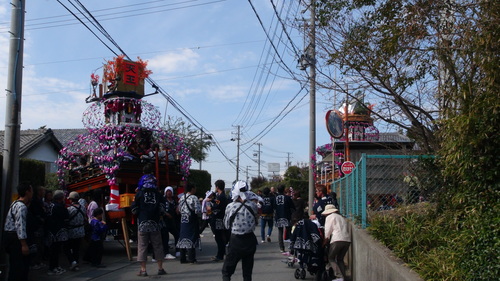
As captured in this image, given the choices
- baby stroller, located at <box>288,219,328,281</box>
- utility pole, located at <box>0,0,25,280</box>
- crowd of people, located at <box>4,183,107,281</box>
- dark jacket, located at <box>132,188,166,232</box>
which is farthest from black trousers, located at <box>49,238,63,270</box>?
baby stroller, located at <box>288,219,328,281</box>

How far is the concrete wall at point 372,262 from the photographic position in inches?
236

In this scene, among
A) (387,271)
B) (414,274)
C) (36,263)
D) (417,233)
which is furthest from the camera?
(36,263)

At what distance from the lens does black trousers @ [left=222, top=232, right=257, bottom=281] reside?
24.1 ft

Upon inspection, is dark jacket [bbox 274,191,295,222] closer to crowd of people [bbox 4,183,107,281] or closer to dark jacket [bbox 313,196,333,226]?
dark jacket [bbox 313,196,333,226]

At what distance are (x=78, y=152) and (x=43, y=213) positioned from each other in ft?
13.2

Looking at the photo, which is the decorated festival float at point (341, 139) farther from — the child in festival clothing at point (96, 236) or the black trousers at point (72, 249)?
the black trousers at point (72, 249)

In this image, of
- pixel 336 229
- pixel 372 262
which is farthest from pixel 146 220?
pixel 372 262

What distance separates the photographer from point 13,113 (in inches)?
326

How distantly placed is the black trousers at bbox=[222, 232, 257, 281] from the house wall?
2018cm

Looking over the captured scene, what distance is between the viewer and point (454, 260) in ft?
17.5

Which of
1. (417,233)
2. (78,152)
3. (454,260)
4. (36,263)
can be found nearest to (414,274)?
(454,260)

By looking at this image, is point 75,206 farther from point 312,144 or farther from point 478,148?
point 312,144

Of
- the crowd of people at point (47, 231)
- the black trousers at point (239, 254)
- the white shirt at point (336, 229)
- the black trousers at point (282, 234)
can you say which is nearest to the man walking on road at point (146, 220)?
the crowd of people at point (47, 231)

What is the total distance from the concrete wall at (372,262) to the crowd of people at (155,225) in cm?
28
